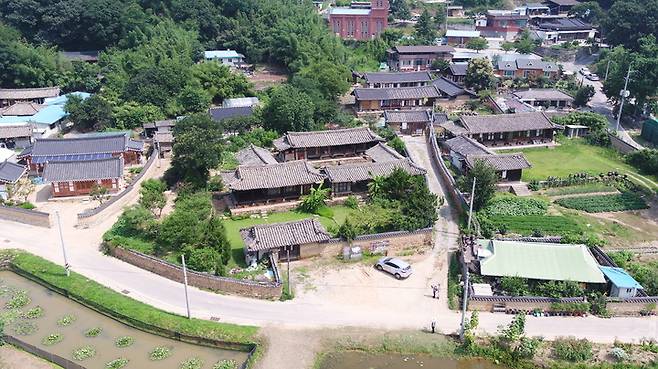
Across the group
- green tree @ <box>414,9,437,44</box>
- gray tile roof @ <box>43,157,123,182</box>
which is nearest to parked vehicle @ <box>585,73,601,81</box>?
green tree @ <box>414,9,437,44</box>

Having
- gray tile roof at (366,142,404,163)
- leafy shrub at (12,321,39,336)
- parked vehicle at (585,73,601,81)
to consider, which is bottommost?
leafy shrub at (12,321,39,336)

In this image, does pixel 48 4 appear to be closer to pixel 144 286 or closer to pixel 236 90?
pixel 236 90

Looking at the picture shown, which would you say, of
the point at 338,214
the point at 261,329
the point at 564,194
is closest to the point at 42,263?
the point at 261,329

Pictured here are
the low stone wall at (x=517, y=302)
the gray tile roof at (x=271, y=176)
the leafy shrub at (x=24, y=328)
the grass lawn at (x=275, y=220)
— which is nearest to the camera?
the leafy shrub at (x=24, y=328)

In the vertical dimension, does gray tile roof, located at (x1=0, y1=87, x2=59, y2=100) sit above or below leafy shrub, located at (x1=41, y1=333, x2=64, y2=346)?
above

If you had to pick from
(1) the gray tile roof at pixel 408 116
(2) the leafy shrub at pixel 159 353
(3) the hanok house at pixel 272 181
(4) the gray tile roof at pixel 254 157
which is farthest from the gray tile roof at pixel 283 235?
(1) the gray tile roof at pixel 408 116

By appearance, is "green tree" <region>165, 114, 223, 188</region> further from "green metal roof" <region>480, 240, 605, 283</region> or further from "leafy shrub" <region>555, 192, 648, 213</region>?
"leafy shrub" <region>555, 192, 648, 213</region>

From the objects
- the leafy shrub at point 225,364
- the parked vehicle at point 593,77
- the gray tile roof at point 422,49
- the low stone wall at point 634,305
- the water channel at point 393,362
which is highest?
the gray tile roof at point 422,49

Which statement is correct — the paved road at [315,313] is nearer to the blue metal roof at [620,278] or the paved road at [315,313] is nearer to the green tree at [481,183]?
the blue metal roof at [620,278]
